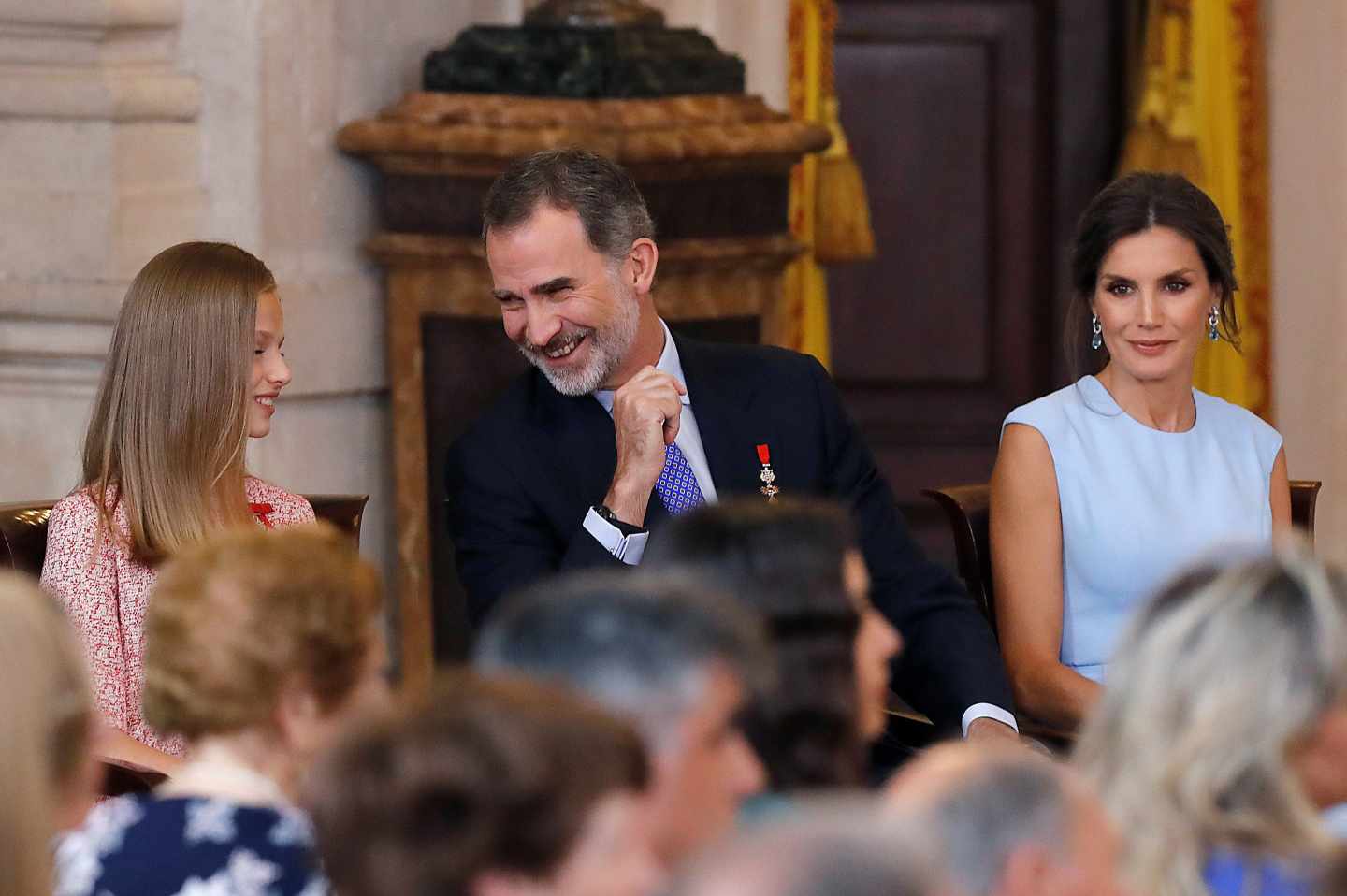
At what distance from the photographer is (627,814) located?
56.6 inches

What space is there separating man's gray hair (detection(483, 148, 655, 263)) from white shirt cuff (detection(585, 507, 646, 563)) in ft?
1.47

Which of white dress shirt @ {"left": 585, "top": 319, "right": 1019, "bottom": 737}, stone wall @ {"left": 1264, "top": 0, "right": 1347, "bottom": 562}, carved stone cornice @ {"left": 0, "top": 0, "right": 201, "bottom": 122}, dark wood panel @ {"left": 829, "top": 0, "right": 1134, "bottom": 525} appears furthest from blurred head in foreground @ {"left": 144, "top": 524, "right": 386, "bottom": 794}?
dark wood panel @ {"left": 829, "top": 0, "right": 1134, "bottom": 525}

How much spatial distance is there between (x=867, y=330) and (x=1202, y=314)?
2788 millimetres

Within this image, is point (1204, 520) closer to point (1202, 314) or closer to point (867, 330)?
point (1202, 314)

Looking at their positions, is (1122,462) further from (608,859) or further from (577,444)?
(608,859)

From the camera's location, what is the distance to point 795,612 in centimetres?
198

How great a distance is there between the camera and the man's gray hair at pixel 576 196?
3.27m

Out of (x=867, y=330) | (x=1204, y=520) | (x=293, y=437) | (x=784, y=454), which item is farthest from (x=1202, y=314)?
(x=867, y=330)

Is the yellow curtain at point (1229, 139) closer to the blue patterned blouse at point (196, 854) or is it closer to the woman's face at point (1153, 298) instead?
the woman's face at point (1153, 298)

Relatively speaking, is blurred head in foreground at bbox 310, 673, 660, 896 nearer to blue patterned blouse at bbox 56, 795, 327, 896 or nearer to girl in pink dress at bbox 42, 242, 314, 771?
blue patterned blouse at bbox 56, 795, 327, 896

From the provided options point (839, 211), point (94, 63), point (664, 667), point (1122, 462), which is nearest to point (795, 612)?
point (664, 667)

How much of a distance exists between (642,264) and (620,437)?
355 mm

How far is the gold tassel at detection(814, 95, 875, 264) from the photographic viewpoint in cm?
554

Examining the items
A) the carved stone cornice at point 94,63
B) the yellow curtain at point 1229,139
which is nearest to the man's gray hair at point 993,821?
the carved stone cornice at point 94,63
